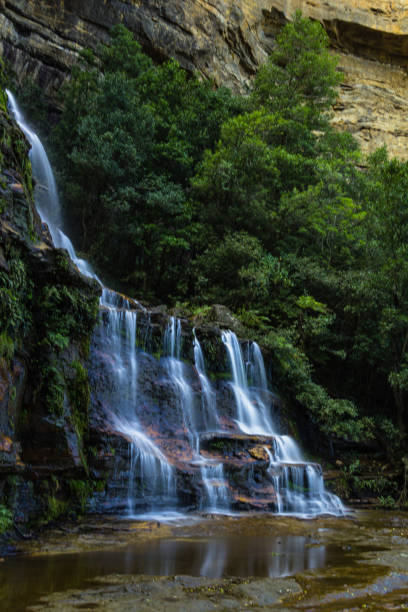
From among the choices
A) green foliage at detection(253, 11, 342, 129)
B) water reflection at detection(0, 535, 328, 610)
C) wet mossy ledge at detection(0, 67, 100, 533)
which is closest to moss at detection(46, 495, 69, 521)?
wet mossy ledge at detection(0, 67, 100, 533)

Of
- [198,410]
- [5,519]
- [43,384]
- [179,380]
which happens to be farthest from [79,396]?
[198,410]

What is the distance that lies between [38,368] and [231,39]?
3125 cm

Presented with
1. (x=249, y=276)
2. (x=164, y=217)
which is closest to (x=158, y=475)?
(x=249, y=276)

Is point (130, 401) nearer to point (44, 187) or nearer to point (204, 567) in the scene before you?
point (204, 567)

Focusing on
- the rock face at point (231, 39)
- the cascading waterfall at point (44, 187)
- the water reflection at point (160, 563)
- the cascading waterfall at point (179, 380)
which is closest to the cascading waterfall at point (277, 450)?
the cascading waterfall at point (179, 380)

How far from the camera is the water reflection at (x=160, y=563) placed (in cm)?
459

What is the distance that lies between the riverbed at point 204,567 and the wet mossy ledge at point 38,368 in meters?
0.72

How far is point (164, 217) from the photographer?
2092cm

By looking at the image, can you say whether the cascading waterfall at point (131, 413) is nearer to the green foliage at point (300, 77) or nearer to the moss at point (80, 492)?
the moss at point (80, 492)

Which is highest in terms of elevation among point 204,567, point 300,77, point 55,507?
point 300,77

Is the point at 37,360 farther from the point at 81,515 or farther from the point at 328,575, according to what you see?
the point at 328,575

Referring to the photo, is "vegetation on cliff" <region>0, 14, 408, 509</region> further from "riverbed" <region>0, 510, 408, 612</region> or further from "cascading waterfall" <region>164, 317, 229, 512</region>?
"riverbed" <region>0, 510, 408, 612</region>

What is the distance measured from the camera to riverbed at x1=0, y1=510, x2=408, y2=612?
4.18 meters

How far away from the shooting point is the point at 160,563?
18.3 feet
